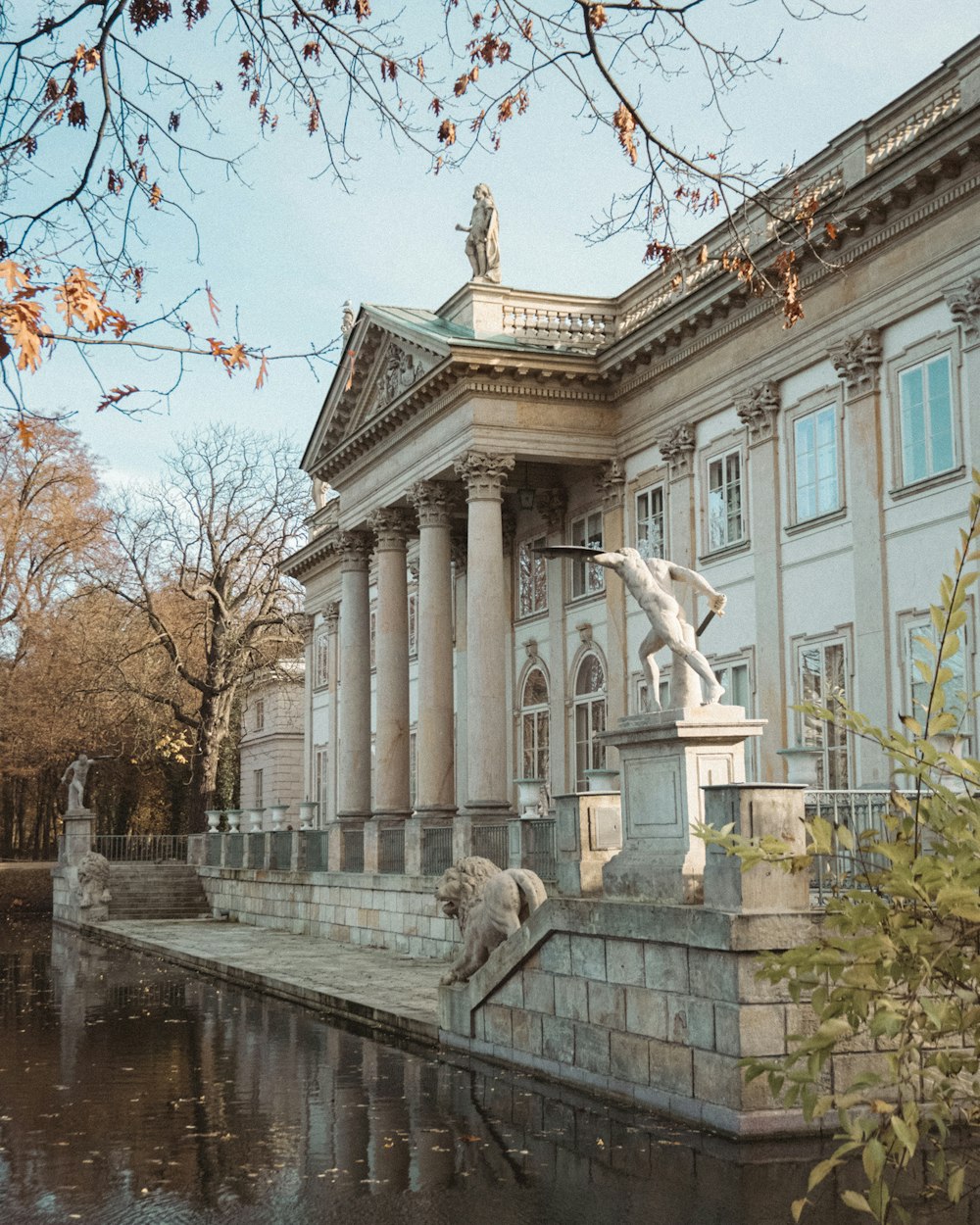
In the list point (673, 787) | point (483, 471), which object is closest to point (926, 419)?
point (483, 471)

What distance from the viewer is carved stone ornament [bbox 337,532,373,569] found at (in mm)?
34938

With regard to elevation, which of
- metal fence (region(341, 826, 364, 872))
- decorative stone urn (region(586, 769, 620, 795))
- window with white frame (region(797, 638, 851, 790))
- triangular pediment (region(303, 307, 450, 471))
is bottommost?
metal fence (region(341, 826, 364, 872))

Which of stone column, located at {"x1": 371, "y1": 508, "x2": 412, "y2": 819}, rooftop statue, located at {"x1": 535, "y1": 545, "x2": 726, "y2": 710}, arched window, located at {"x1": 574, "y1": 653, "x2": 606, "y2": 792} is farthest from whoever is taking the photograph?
stone column, located at {"x1": 371, "y1": 508, "x2": 412, "y2": 819}

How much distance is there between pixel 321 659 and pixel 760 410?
26.5 m

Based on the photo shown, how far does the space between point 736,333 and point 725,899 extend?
16.0 m

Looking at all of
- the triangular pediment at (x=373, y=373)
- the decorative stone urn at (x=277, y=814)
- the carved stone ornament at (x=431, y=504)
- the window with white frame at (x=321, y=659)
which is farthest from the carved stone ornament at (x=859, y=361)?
the window with white frame at (x=321, y=659)

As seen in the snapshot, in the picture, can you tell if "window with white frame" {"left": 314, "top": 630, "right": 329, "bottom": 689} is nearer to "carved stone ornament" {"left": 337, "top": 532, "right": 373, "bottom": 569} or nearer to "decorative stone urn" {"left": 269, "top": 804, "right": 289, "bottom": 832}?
"decorative stone urn" {"left": 269, "top": 804, "right": 289, "bottom": 832}

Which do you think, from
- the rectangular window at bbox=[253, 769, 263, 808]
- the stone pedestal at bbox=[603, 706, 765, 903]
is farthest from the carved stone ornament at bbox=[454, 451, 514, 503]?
the rectangular window at bbox=[253, 769, 263, 808]

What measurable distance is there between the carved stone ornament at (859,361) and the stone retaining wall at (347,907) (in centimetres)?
1005

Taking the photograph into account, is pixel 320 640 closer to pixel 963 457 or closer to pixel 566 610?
pixel 566 610

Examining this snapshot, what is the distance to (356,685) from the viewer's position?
112 feet

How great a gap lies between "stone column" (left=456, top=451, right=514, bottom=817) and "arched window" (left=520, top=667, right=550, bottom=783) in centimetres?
460

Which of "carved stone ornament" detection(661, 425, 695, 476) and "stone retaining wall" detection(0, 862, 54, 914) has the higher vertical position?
"carved stone ornament" detection(661, 425, 695, 476)

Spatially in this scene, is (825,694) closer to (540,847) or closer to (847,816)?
(540,847)
